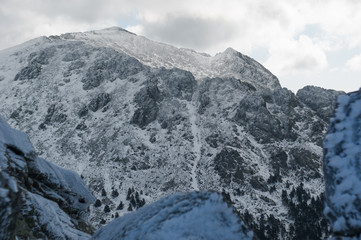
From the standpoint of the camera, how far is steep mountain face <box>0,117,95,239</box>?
641 centimetres

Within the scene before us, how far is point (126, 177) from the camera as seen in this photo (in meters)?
134

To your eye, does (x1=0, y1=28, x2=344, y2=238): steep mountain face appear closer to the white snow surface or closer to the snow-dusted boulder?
the white snow surface

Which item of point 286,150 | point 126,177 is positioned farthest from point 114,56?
point 286,150

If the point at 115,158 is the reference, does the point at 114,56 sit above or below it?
above

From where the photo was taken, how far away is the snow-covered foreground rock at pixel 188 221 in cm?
732

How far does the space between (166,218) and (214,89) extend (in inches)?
7261

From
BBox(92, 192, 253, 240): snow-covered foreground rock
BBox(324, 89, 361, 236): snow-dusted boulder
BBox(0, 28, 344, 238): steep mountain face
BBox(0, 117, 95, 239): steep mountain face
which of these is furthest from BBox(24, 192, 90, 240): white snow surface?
BBox(0, 28, 344, 238): steep mountain face

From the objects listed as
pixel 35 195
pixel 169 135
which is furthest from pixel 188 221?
pixel 169 135

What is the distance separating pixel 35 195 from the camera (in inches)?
567

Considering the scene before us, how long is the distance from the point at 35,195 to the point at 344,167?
41.4ft

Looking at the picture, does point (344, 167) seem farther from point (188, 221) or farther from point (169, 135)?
point (169, 135)

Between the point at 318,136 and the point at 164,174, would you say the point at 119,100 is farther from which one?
the point at 318,136

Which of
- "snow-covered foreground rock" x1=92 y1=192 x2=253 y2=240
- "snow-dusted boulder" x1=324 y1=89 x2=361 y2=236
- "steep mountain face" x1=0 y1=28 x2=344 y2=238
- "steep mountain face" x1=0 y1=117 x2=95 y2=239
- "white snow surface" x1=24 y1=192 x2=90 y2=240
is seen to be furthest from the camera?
"steep mountain face" x1=0 y1=28 x2=344 y2=238

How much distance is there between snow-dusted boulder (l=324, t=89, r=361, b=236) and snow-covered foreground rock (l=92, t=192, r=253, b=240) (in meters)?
2.12
